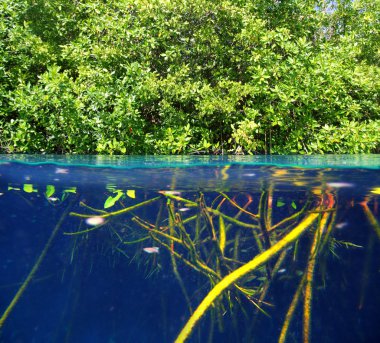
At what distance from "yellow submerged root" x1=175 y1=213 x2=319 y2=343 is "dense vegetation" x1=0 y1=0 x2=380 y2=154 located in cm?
347

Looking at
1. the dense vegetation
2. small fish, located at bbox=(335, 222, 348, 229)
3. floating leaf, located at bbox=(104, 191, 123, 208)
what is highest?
the dense vegetation

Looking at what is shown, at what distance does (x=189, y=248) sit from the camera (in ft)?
19.9

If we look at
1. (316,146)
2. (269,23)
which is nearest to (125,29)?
(269,23)

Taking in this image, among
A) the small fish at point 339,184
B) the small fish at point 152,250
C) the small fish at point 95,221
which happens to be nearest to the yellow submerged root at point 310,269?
the small fish at point 339,184

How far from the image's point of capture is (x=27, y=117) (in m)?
8.85

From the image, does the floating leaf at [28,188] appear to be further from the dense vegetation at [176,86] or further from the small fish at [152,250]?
the dense vegetation at [176,86]

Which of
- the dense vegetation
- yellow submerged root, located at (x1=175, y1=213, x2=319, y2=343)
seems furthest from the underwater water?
the dense vegetation

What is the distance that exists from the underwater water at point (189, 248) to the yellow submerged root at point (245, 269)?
1cm

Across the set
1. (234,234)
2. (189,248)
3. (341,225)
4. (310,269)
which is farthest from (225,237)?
(341,225)

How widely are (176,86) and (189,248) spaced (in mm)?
3672

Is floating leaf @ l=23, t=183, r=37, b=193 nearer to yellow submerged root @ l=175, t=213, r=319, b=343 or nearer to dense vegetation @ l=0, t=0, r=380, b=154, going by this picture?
yellow submerged root @ l=175, t=213, r=319, b=343

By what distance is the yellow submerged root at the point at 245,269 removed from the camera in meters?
5.09

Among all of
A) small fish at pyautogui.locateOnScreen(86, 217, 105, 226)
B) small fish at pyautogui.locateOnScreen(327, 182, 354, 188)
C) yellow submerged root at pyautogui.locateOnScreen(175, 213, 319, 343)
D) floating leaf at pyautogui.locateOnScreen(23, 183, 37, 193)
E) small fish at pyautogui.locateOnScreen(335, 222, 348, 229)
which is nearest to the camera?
small fish at pyautogui.locateOnScreen(327, 182, 354, 188)

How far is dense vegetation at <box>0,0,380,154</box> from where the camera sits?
8.77 meters
